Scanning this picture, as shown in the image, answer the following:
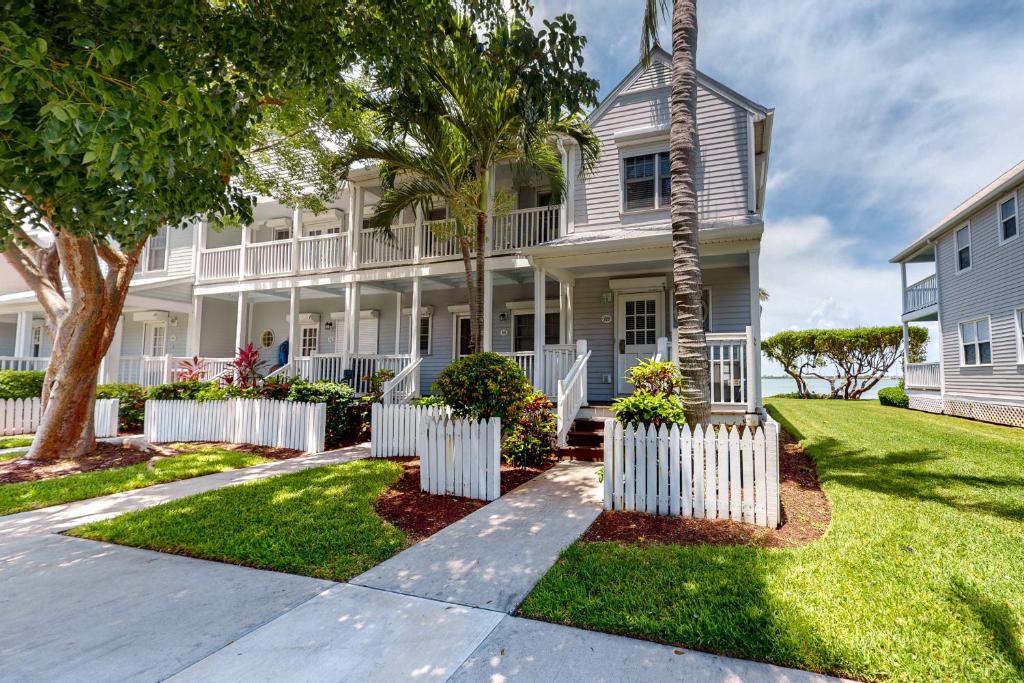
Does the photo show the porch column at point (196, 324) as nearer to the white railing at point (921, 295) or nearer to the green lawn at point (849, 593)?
the green lawn at point (849, 593)

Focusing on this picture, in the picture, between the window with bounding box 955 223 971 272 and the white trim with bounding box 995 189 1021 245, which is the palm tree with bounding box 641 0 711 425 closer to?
the white trim with bounding box 995 189 1021 245

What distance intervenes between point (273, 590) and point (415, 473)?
3982 millimetres

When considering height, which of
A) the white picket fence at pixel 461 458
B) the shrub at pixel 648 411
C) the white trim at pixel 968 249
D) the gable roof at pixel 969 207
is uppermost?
the gable roof at pixel 969 207

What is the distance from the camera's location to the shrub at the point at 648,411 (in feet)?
18.6

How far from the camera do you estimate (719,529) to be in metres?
4.87

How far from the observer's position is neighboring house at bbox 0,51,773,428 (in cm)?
1035

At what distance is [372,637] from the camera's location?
2.91 m

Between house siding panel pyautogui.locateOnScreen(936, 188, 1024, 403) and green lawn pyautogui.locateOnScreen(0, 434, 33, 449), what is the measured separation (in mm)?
24565

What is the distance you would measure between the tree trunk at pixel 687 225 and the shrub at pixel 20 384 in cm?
1502

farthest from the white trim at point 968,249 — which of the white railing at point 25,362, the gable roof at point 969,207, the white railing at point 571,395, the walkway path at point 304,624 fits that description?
the white railing at point 25,362

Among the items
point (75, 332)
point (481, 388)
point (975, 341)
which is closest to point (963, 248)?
point (975, 341)

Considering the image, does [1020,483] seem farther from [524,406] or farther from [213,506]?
[213,506]

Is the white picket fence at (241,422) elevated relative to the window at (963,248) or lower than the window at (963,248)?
lower

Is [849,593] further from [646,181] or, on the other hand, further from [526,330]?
[526,330]
